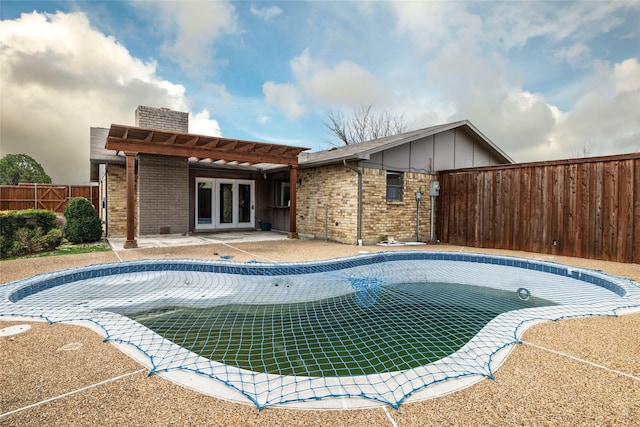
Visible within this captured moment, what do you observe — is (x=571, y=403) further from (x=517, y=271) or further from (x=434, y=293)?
(x=517, y=271)

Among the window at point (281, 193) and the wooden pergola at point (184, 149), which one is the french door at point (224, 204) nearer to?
the window at point (281, 193)

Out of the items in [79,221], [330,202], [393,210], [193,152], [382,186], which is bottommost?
[79,221]

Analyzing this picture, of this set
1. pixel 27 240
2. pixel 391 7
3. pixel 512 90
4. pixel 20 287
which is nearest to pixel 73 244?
pixel 27 240

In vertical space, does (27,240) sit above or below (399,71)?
below

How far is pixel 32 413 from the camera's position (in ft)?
6.59

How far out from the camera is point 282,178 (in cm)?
1421

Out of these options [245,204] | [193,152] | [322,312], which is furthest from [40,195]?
[322,312]

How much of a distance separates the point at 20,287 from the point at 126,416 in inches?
171

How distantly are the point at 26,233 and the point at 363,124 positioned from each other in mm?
23368

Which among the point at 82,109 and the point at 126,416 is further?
the point at 82,109

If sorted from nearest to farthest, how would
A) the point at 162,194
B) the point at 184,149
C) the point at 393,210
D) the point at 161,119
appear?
1. the point at 184,149
2. the point at 393,210
3. the point at 162,194
4. the point at 161,119

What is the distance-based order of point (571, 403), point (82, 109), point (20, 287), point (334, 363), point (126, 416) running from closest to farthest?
point (126, 416) → point (571, 403) → point (334, 363) → point (20, 287) → point (82, 109)

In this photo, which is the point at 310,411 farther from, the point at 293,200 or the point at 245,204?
the point at 245,204

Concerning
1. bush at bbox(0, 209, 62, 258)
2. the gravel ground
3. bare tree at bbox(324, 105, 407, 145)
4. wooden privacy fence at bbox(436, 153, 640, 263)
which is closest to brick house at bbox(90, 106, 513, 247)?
wooden privacy fence at bbox(436, 153, 640, 263)
